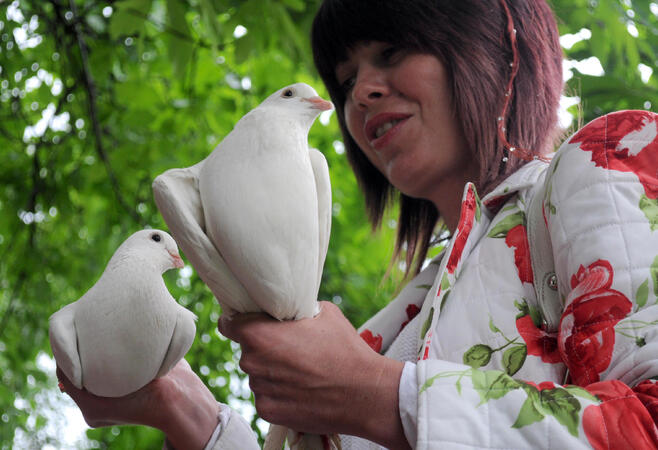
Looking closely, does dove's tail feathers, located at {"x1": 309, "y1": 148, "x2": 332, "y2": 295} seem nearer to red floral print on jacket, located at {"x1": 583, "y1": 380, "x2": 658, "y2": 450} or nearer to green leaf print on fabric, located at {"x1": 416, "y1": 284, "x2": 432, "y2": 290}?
red floral print on jacket, located at {"x1": 583, "y1": 380, "x2": 658, "y2": 450}

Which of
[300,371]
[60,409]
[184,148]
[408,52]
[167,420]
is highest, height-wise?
[408,52]

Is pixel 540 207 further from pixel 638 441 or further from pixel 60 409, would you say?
pixel 60 409

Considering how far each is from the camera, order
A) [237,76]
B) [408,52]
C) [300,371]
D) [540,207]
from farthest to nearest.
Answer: [237,76] < [408,52] < [540,207] < [300,371]

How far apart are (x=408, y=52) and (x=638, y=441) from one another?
75 centimetres

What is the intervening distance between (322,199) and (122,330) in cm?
28

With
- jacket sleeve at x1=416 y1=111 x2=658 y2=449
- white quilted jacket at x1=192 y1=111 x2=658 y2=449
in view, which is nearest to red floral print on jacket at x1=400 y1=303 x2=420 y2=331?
white quilted jacket at x1=192 y1=111 x2=658 y2=449

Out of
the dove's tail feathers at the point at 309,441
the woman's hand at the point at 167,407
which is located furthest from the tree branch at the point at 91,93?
the dove's tail feathers at the point at 309,441

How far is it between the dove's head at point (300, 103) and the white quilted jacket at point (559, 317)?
25 cm

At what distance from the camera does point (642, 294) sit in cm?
Answer: 68

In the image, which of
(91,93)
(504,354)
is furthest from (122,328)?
(91,93)

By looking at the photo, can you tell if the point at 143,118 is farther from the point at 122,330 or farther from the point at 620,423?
the point at 620,423

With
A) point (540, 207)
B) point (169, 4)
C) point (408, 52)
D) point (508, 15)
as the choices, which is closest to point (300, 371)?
point (540, 207)

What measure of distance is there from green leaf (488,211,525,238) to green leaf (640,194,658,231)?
0.21 m

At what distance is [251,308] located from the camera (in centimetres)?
75
